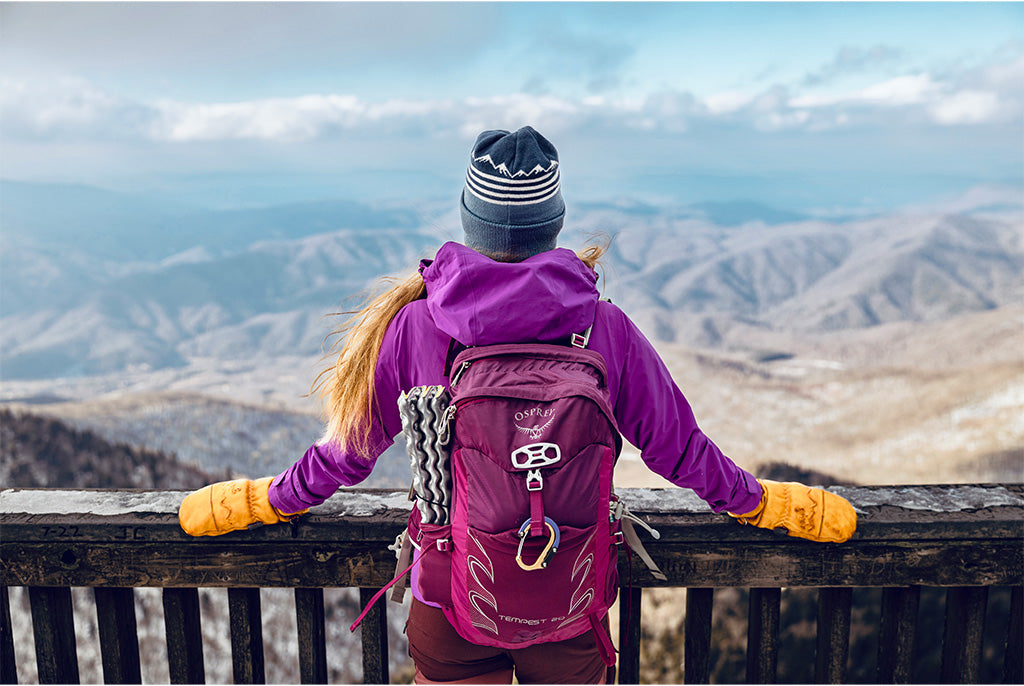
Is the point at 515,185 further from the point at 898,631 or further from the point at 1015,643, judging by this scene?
the point at 1015,643

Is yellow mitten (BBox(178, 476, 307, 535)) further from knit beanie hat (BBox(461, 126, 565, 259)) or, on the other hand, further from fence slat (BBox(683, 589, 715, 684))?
fence slat (BBox(683, 589, 715, 684))

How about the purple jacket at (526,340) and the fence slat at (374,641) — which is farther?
the fence slat at (374,641)

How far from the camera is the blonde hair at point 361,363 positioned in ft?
6.90

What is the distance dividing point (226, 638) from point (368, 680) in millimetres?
5866

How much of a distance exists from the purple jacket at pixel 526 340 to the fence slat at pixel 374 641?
475 mm

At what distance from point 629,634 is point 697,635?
0.79 ft

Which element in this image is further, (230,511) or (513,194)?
(230,511)

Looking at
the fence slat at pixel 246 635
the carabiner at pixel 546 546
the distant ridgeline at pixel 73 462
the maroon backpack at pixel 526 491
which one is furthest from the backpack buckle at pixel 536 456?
the distant ridgeline at pixel 73 462

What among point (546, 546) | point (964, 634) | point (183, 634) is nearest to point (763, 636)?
point (964, 634)

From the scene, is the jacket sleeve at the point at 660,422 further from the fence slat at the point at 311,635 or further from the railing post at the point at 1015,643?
the fence slat at the point at 311,635

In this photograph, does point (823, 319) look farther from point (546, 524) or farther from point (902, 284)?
point (546, 524)

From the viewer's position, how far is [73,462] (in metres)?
15.2

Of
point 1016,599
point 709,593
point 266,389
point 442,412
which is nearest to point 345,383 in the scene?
point 442,412

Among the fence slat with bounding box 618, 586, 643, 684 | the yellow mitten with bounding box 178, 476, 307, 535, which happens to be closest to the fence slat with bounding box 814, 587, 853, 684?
the fence slat with bounding box 618, 586, 643, 684
